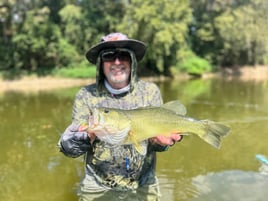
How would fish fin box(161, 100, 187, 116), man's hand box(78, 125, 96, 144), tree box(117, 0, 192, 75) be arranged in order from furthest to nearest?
tree box(117, 0, 192, 75) → fish fin box(161, 100, 187, 116) → man's hand box(78, 125, 96, 144)

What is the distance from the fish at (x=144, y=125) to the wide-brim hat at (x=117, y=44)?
77 cm

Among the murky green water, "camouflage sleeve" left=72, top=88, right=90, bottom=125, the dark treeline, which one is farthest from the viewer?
the dark treeline

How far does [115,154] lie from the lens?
161 inches

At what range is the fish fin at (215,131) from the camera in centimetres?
362

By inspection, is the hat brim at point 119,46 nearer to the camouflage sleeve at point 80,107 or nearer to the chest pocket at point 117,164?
the camouflage sleeve at point 80,107

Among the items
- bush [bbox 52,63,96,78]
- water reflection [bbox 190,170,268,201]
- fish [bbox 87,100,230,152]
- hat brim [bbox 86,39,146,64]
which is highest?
Result: hat brim [bbox 86,39,146,64]

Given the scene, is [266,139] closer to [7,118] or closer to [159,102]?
[159,102]

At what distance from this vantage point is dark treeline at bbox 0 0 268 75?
1453 inches

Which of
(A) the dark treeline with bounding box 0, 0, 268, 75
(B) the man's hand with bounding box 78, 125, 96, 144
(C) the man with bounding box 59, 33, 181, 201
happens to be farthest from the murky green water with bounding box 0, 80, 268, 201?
(A) the dark treeline with bounding box 0, 0, 268, 75

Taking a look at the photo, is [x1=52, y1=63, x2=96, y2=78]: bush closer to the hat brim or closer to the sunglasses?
the hat brim

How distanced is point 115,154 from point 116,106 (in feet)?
1.56

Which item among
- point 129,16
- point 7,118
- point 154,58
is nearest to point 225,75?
point 154,58

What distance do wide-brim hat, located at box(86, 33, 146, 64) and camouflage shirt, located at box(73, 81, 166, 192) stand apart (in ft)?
1.12

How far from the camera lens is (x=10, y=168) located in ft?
32.3
